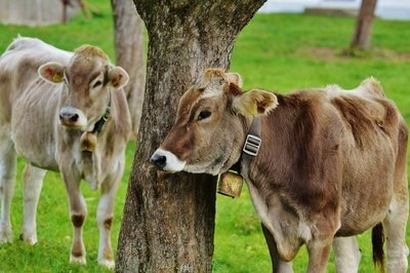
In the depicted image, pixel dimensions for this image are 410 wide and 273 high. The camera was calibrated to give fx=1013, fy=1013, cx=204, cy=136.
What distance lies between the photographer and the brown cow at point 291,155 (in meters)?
6.20

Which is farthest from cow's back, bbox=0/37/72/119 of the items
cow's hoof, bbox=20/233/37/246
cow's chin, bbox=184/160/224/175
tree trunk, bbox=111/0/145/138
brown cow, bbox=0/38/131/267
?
tree trunk, bbox=111/0/145/138

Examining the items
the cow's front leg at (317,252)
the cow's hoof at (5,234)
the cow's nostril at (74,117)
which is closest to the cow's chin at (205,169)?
the cow's front leg at (317,252)

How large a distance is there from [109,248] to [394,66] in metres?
15.1

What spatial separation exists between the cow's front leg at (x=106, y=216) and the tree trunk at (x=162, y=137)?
2.02 metres

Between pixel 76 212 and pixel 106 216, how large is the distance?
30cm

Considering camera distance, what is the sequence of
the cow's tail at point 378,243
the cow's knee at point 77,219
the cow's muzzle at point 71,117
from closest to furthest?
the cow's tail at point 378,243, the cow's muzzle at point 71,117, the cow's knee at point 77,219

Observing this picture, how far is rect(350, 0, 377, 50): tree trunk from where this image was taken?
80.2 feet

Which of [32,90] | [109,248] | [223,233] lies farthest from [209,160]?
[223,233]

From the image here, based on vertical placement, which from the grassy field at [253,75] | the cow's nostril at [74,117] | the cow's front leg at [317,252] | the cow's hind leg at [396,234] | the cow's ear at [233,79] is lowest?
the grassy field at [253,75]

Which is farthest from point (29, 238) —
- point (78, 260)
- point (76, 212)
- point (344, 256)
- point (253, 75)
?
point (253, 75)

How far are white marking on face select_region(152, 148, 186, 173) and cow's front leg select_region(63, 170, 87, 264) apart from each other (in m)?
2.82

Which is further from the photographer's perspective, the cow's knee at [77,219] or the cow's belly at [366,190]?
the cow's knee at [77,219]

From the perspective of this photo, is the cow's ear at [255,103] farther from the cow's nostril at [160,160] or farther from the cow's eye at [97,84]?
the cow's eye at [97,84]

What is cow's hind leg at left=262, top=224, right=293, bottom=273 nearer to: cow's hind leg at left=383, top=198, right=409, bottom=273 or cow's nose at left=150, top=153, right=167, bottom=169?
cow's nose at left=150, top=153, right=167, bottom=169
